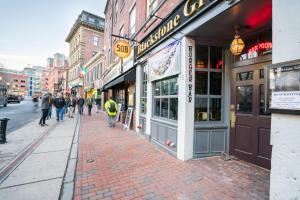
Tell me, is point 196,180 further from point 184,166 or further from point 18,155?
point 18,155

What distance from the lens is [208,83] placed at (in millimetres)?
5074

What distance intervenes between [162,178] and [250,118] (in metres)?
2.60

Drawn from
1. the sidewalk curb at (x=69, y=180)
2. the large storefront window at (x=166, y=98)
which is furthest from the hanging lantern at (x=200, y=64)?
the sidewalk curb at (x=69, y=180)

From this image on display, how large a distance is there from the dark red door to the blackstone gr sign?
6.19ft

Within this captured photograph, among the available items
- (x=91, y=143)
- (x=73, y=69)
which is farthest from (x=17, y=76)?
(x=91, y=143)

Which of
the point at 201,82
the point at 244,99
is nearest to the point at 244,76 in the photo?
the point at 244,99

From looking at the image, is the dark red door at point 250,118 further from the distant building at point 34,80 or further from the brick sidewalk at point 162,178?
the distant building at point 34,80

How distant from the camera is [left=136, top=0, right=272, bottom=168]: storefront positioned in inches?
158

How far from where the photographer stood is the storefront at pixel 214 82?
402 cm

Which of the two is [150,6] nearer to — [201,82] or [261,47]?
[201,82]

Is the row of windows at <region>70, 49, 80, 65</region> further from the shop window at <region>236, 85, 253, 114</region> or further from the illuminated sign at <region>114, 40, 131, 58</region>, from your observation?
the shop window at <region>236, 85, 253, 114</region>

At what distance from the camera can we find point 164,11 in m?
5.98

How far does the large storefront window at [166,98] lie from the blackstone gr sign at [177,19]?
1456 millimetres

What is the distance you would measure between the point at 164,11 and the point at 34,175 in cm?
591
